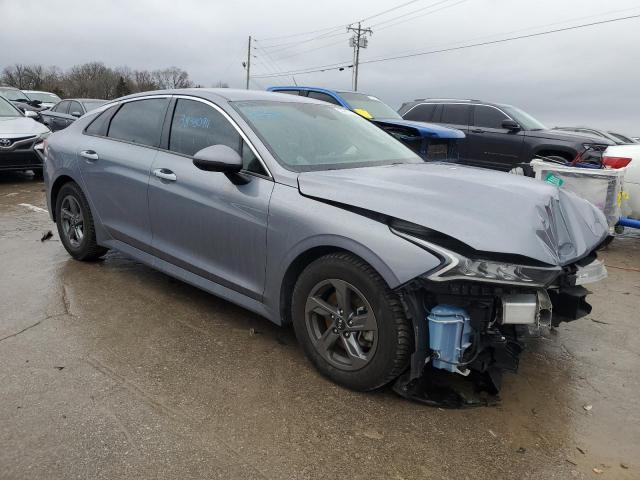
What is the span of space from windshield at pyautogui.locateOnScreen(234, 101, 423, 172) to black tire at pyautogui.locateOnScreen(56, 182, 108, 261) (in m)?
1.98

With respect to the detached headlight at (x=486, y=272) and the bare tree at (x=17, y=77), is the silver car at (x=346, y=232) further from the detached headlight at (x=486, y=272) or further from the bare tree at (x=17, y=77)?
the bare tree at (x=17, y=77)

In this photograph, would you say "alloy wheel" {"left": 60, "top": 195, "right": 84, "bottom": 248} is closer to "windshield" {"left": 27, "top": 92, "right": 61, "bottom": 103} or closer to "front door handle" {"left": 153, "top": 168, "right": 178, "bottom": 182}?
"front door handle" {"left": 153, "top": 168, "right": 178, "bottom": 182}

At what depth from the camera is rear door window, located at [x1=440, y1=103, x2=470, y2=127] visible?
36.6 ft

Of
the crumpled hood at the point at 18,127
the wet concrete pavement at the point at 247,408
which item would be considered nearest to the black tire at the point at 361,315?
the wet concrete pavement at the point at 247,408

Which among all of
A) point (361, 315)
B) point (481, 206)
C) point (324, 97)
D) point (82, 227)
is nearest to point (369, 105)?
point (324, 97)

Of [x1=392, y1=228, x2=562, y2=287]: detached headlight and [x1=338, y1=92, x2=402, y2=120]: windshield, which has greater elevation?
[x1=338, y1=92, x2=402, y2=120]: windshield

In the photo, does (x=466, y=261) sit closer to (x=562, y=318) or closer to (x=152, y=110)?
(x=562, y=318)

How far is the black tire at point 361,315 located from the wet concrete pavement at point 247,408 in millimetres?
134

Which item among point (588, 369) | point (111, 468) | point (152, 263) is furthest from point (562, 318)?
point (152, 263)

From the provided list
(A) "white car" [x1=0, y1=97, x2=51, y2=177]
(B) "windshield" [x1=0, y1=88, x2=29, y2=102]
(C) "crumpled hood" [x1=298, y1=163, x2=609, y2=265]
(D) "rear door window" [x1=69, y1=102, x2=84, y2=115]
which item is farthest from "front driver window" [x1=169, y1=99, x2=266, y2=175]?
(B) "windshield" [x1=0, y1=88, x2=29, y2=102]

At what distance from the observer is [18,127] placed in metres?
9.67

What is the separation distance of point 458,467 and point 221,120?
2.59m

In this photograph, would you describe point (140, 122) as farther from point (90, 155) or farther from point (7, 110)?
point (7, 110)

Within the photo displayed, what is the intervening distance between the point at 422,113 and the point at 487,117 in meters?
1.41
